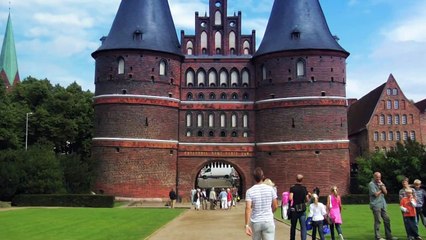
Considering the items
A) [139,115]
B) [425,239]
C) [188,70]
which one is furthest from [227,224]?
[188,70]

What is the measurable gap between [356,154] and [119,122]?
121ft

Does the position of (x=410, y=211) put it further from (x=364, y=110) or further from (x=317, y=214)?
(x=364, y=110)

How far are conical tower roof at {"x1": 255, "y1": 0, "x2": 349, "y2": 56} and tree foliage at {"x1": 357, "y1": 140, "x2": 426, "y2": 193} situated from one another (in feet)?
33.6

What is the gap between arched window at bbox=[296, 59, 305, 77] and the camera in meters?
45.7

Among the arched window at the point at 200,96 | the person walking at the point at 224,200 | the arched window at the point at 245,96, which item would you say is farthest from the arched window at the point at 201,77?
the person walking at the point at 224,200

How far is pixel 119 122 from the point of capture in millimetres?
45312

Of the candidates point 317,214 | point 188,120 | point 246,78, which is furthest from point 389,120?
point 317,214

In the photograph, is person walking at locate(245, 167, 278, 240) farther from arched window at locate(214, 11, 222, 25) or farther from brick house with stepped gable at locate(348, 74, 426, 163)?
brick house with stepped gable at locate(348, 74, 426, 163)

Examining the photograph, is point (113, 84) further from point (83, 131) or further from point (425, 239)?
point (425, 239)

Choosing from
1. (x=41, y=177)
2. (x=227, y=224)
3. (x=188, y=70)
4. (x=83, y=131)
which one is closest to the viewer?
(x=227, y=224)

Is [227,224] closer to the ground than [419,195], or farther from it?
closer to the ground

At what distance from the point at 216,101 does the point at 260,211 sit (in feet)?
127

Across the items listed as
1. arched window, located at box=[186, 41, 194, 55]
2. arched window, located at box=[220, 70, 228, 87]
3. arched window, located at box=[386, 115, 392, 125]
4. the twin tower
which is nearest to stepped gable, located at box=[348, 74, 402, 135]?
arched window, located at box=[386, 115, 392, 125]

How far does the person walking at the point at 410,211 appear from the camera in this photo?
14.6 m
